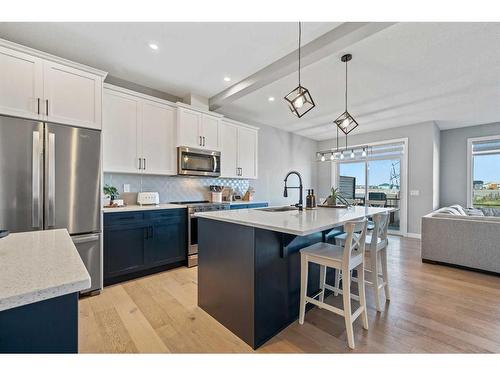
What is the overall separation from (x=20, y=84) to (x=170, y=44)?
1466 mm

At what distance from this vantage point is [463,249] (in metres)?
3.24

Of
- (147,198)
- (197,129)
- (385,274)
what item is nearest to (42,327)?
(385,274)

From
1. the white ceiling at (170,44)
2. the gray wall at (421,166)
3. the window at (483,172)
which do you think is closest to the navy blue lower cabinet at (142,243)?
the white ceiling at (170,44)

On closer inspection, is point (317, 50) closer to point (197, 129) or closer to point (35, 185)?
point (197, 129)

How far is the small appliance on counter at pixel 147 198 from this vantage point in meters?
3.33

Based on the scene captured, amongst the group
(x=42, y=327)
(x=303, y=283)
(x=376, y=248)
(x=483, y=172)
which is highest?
(x=483, y=172)

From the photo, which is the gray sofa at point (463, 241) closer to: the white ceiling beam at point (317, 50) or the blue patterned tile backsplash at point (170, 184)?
the white ceiling beam at point (317, 50)

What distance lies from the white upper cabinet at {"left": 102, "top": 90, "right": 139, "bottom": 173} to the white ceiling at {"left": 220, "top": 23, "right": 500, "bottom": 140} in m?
1.84

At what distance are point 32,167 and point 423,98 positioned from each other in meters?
5.43

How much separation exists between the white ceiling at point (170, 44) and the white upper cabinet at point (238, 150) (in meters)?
1.25

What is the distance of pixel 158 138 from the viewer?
11.2ft

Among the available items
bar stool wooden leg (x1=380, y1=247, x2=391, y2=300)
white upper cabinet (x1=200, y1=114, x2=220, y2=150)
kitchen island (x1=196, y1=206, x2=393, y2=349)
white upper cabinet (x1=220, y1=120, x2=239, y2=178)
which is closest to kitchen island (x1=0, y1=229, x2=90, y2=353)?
kitchen island (x1=196, y1=206, x2=393, y2=349)

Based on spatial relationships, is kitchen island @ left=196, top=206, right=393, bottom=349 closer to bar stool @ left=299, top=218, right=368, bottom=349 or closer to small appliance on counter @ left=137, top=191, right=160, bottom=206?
bar stool @ left=299, top=218, right=368, bottom=349
